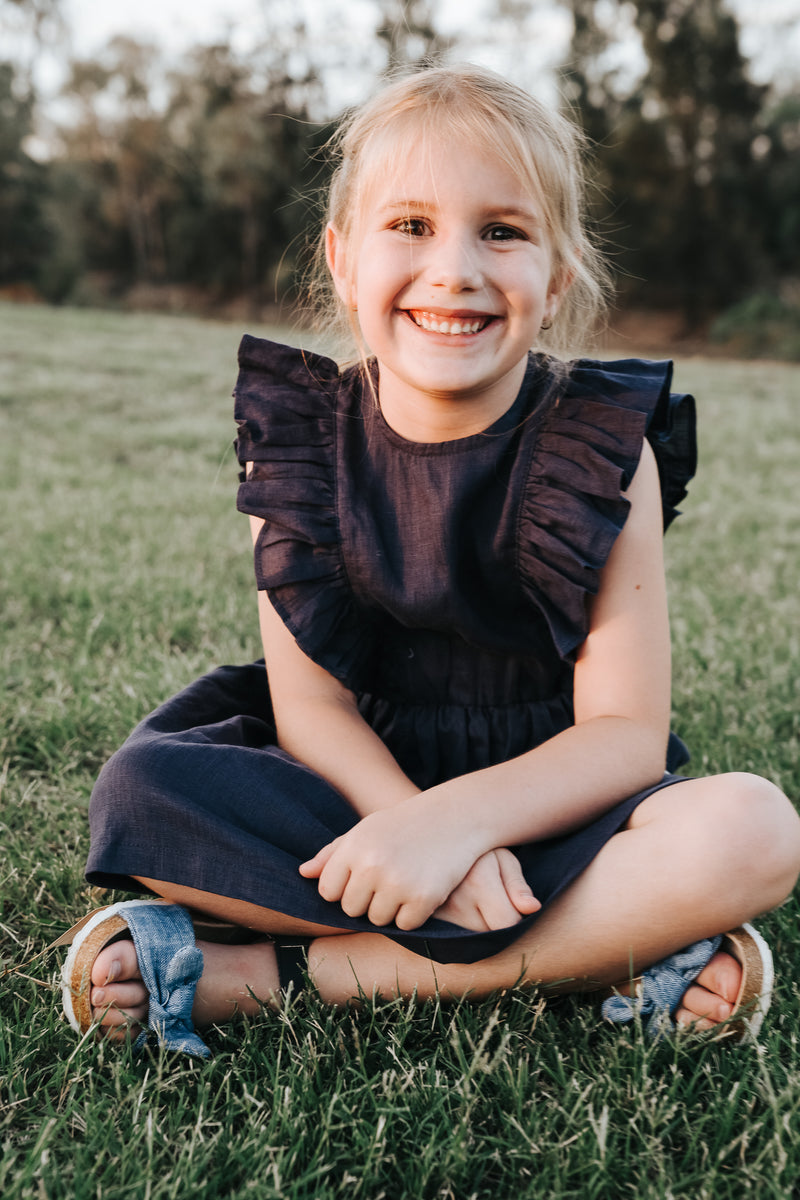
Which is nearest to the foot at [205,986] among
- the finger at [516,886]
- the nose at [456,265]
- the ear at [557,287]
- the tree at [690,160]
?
the finger at [516,886]

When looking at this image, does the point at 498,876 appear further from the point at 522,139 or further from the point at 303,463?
the point at 522,139

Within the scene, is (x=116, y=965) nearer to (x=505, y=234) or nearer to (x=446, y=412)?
(x=446, y=412)

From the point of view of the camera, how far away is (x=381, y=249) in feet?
5.56

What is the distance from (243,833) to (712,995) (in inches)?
28.1

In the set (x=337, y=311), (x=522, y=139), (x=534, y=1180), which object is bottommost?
(x=534, y=1180)

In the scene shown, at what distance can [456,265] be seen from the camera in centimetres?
162

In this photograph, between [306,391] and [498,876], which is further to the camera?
[306,391]

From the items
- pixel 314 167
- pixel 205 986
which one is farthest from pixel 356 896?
pixel 314 167

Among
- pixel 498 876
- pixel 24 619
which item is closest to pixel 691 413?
pixel 498 876

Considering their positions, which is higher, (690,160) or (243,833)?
(690,160)

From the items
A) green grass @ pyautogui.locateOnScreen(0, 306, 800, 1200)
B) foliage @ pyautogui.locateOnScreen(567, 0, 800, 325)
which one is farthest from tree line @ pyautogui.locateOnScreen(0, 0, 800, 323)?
green grass @ pyautogui.locateOnScreen(0, 306, 800, 1200)

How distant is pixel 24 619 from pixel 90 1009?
187 cm

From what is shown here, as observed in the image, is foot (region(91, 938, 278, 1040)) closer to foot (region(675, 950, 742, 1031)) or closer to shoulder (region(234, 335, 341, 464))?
foot (region(675, 950, 742, 1031))

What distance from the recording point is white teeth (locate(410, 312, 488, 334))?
1686 millimetres
